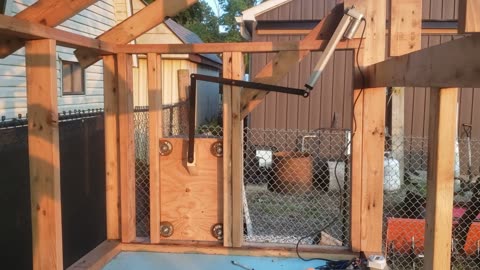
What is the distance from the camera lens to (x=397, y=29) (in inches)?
102

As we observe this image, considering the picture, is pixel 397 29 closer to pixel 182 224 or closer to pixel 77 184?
pixel 182 224

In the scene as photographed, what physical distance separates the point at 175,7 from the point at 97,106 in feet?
19.1

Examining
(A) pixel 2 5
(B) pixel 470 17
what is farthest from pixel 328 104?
(B) pixel 470 17

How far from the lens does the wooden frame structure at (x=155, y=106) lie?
239 cm

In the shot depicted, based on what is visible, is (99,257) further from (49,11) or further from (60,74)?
(60,74)

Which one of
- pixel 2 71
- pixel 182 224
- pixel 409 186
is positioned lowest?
pixel 409 186

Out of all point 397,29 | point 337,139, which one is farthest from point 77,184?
point 337,139

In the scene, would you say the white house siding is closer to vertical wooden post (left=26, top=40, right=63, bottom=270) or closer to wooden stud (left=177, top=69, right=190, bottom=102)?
wooden stud (left=177, top=69, right=190, bottom=102)

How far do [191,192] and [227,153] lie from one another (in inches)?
16.4

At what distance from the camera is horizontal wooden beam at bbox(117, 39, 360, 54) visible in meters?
3.16

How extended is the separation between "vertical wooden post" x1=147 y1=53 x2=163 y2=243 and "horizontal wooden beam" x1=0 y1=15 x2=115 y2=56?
486mm

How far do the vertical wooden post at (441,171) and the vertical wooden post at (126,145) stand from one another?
2.31 meters

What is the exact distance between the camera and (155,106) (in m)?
3.39

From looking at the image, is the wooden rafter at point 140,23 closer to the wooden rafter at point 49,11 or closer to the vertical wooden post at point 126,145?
the vertical wooden post at point 126,145
